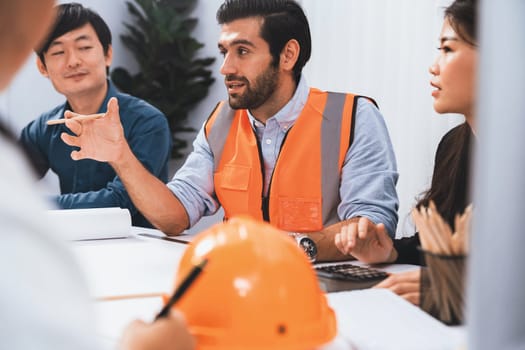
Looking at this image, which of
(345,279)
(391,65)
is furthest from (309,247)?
(391,65)

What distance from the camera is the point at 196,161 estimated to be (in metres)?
2.05

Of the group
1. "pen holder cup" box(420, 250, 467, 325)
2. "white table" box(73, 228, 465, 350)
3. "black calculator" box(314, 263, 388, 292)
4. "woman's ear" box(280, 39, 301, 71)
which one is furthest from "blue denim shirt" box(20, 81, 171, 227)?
"pen holder cup" box(420, 250, 467, 325)

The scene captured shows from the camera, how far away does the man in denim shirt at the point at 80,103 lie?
2344 mm

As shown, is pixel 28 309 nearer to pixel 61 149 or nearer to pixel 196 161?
pixel 196 161

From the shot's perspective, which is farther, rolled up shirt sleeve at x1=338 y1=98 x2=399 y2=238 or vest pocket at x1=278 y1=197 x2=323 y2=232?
vest pocket at x1=278 y1=197 x2=323 y2=232

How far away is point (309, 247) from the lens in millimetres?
1331

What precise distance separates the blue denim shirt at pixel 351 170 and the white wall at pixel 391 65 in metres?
0.63

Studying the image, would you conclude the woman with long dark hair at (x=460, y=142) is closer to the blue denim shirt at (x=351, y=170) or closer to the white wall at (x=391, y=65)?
the blue denim shirt at (x=351, y=170)

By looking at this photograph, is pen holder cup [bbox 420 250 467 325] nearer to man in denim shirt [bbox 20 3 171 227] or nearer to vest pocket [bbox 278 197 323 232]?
vest pocket [bbox 278 197 323 232]

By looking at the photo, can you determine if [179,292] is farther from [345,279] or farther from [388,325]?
[345,279]

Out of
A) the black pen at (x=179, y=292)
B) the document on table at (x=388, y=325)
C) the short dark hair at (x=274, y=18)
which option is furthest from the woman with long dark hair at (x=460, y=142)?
the short dark hair at (x=274, y=18)

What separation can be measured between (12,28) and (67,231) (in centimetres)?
120

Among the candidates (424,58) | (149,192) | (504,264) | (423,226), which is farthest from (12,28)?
(424,58)

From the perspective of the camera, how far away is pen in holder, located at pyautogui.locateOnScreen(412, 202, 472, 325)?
72cm
